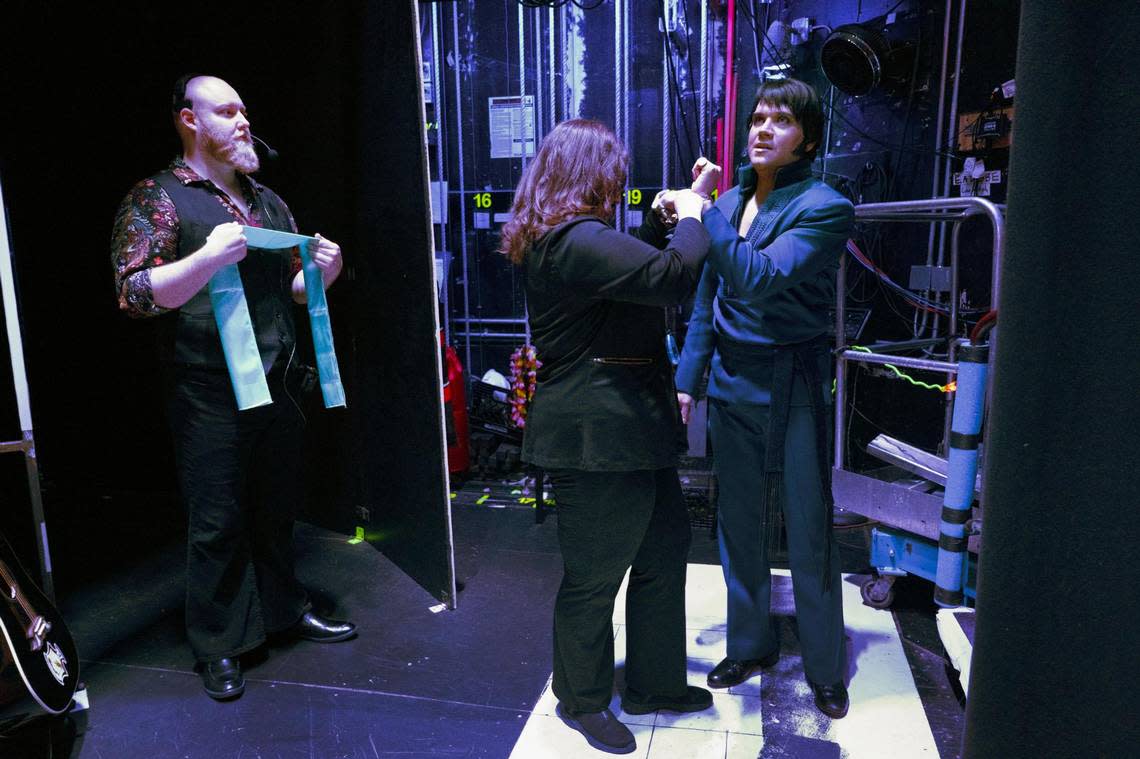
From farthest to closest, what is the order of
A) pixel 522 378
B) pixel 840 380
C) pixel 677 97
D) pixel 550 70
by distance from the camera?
pixel 550 70 → pixel 677 97 → pixel 522 378 → pixel 840 380

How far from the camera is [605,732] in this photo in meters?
2.17

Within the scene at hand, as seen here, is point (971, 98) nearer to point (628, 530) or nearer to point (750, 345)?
point (750, 345)

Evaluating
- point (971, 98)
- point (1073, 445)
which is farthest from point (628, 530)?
point (971, 98)

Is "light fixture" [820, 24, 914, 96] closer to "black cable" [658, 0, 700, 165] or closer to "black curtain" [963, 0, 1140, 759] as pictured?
"black cable" [658, 0, 700, 165]

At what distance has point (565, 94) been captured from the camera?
5312 mm

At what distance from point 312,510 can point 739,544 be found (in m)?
2.41

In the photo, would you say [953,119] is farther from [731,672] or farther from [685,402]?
[731,672]

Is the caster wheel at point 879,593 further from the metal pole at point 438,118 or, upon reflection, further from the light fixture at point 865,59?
the metal pole at point 438,118

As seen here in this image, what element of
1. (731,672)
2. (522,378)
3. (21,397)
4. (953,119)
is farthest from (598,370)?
(953,119)

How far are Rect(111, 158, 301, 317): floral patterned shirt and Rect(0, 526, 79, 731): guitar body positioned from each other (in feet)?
2.50

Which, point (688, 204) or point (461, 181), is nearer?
point (688, 204)

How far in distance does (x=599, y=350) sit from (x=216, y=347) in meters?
1.20

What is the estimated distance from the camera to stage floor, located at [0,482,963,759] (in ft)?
7.31

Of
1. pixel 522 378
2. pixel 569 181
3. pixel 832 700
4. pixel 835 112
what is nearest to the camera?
pixel 569 181
